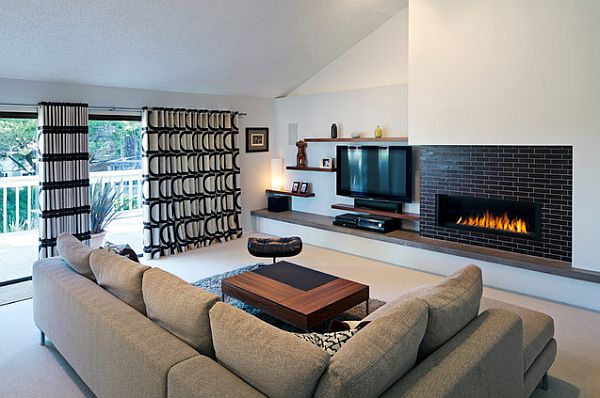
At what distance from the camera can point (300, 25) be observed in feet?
17.0

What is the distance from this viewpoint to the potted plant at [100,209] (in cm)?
531

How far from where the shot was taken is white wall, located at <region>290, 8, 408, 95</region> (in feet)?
18.8

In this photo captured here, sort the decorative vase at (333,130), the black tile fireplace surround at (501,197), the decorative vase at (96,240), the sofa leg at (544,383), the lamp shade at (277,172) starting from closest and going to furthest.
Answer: the sofa leg at (544,383)
the black tile fireplace surround at (501,197)
the decorative vase at (96,240)
the decorative vase at (333,130)
the lamp shade at (277,172)

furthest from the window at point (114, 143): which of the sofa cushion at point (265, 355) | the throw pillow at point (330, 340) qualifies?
the throw pillow at point (330, 340)

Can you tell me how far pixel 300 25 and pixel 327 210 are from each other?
270 cm

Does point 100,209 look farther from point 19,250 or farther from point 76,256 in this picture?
point 76,256

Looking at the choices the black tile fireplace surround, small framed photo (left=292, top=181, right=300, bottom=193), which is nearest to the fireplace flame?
the black tile fireplace surround

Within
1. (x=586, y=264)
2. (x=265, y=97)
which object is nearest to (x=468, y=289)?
(x=586, y=264)

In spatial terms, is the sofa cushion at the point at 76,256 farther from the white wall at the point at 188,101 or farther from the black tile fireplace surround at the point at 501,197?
the black tile fireplace surround at the point at 501,197

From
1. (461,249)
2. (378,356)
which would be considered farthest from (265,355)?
(461,249)

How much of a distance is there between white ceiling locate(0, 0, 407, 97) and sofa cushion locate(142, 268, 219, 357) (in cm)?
277

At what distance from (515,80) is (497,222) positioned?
1489 millimetres

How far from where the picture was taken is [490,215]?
4855mm

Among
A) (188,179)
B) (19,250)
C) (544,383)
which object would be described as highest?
(188,179)
